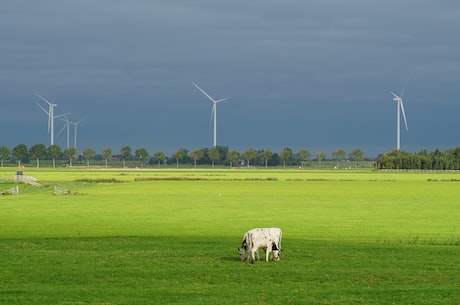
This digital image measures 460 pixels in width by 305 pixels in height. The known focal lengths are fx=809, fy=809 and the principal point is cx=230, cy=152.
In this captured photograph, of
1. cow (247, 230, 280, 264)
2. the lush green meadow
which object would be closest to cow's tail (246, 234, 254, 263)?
cow (247, 230, 280, 264)

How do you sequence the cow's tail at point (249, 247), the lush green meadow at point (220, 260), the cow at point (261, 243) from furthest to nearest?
the cow's tail at point (249, 247)
the cow at point (261, 243)
the lush green meadow at point (220, 260)

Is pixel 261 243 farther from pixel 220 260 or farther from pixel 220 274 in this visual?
pixel 220 274

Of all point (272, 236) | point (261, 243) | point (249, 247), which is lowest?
point (249, 247)

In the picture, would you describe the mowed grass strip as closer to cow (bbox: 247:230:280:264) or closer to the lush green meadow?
the lush green meadow

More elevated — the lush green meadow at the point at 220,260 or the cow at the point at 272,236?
the cow at the point at 272,236

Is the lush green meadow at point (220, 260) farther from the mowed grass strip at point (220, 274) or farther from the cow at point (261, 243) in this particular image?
the cow at point (261, 243)

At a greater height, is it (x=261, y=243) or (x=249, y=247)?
(x=261, y=243)

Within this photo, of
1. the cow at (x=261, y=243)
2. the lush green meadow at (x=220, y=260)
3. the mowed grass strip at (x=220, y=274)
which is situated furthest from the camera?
the cow at (x=261, y=243)

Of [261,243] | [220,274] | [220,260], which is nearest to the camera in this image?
[220,274]

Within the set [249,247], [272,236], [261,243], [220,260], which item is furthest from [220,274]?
[220,260]

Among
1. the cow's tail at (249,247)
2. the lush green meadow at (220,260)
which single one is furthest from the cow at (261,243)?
the lush green meadow at (220,260)

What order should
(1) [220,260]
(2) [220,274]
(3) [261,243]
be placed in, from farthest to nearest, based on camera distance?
1. (1) [220,260]
2. (3) [261,243]
3. (2) [220,274]

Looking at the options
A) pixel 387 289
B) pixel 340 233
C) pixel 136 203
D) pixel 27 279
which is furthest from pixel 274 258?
pixel 136 203

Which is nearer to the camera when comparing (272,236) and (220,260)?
(272,236)
